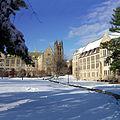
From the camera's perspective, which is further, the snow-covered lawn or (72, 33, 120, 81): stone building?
(72, 33, 120, 81): stone building

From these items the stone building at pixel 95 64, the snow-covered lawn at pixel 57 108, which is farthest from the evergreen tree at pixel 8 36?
the stone building at pixel 95 64

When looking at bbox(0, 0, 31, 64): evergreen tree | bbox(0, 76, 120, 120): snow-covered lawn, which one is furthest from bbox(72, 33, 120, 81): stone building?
bbox(0, 0, 31, 64): evergreen tree

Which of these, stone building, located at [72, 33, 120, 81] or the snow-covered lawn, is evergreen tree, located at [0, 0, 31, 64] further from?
stone building, located at [72, 33, 120, 81]

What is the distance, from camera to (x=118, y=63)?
19078mm

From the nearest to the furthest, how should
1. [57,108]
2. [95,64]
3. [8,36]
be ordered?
1. [8,36]
2. [57,108]
3. [95,64]

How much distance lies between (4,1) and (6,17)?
2.35 ft

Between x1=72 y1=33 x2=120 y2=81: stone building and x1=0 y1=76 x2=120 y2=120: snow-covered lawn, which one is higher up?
x1=72 y1=33 x2=120 y2=81: stone building

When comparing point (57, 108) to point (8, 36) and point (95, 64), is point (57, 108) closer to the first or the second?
point (8, 36)

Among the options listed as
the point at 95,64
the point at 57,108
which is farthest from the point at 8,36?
the point at 95,64

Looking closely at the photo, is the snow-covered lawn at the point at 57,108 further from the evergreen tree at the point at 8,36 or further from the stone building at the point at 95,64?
the stone building at the point at 95,64

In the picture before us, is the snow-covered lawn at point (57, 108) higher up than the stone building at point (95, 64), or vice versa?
the stone building at point (95, 64)

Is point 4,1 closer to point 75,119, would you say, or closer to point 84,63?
point 75,119

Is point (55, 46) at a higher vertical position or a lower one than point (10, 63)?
higher

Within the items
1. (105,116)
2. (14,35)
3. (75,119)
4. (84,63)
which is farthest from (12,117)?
(84,63)
